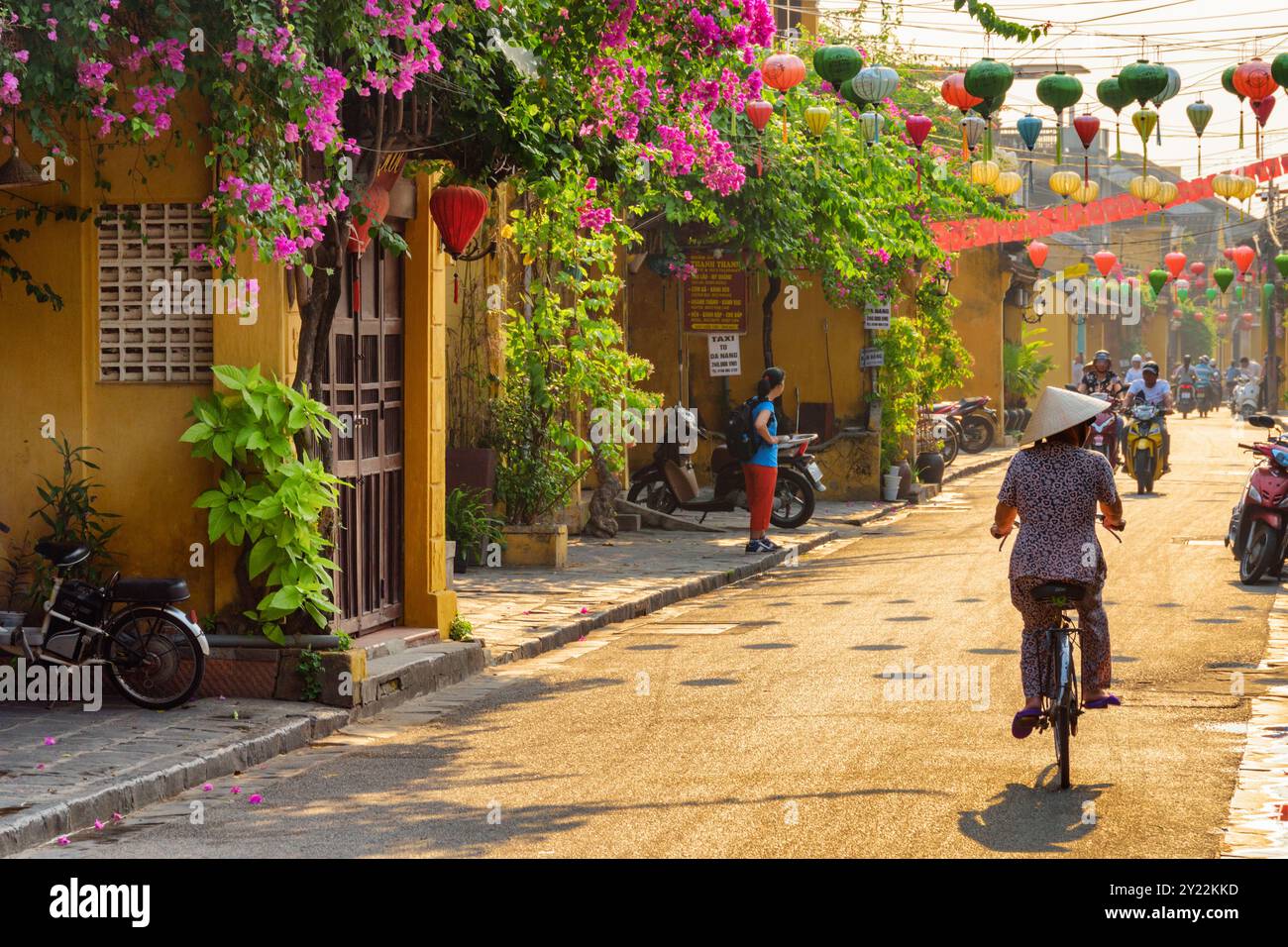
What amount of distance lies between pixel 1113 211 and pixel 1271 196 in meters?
36.0

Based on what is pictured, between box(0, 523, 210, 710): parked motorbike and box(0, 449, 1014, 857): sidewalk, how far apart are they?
0.16 metres

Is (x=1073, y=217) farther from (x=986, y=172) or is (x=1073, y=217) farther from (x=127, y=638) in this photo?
(x=127, y=638)

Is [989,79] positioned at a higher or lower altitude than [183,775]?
higher

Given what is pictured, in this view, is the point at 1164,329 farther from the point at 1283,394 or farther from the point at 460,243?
the point at 460,243

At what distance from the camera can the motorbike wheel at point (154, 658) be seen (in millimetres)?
10016

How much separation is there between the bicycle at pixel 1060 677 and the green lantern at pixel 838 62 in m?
10.3

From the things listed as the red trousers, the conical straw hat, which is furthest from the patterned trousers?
the red trousers

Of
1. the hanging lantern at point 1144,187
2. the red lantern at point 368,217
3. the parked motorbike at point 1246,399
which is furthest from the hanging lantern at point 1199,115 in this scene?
the parked motorbike at point 1246,399

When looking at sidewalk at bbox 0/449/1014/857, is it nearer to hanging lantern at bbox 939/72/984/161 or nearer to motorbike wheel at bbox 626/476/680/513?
motorbike wheel at bbox 626/476/680/513

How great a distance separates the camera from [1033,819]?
7.51 meters

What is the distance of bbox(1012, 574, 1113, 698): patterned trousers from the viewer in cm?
842

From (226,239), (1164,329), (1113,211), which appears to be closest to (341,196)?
(226,239)

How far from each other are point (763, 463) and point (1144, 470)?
9.61 meters

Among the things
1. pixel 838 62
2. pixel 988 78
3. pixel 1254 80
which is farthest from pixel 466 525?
pixel 1254 80
